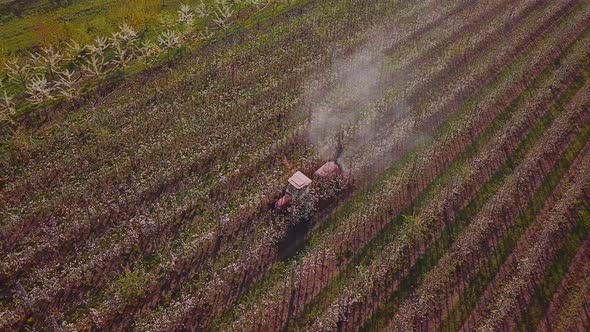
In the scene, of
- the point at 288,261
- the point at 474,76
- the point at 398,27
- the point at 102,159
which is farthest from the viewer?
the point at 398,27

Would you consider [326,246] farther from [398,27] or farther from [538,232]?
[398,27]

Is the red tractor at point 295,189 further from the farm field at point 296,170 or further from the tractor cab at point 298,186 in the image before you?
the farm field at point 296,170

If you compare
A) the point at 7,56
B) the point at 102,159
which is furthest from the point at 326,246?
the point at 7,56

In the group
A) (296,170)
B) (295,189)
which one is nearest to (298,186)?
(295,189)

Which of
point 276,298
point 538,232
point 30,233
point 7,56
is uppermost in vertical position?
point 7,56

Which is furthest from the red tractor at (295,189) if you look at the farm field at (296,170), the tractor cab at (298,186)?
the farm field at (296,170)

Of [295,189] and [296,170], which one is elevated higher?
[295,189]

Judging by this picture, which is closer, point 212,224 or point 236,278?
point 236,278

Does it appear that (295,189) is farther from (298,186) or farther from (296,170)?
(296,170)

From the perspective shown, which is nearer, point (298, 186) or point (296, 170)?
point (298, 186)
